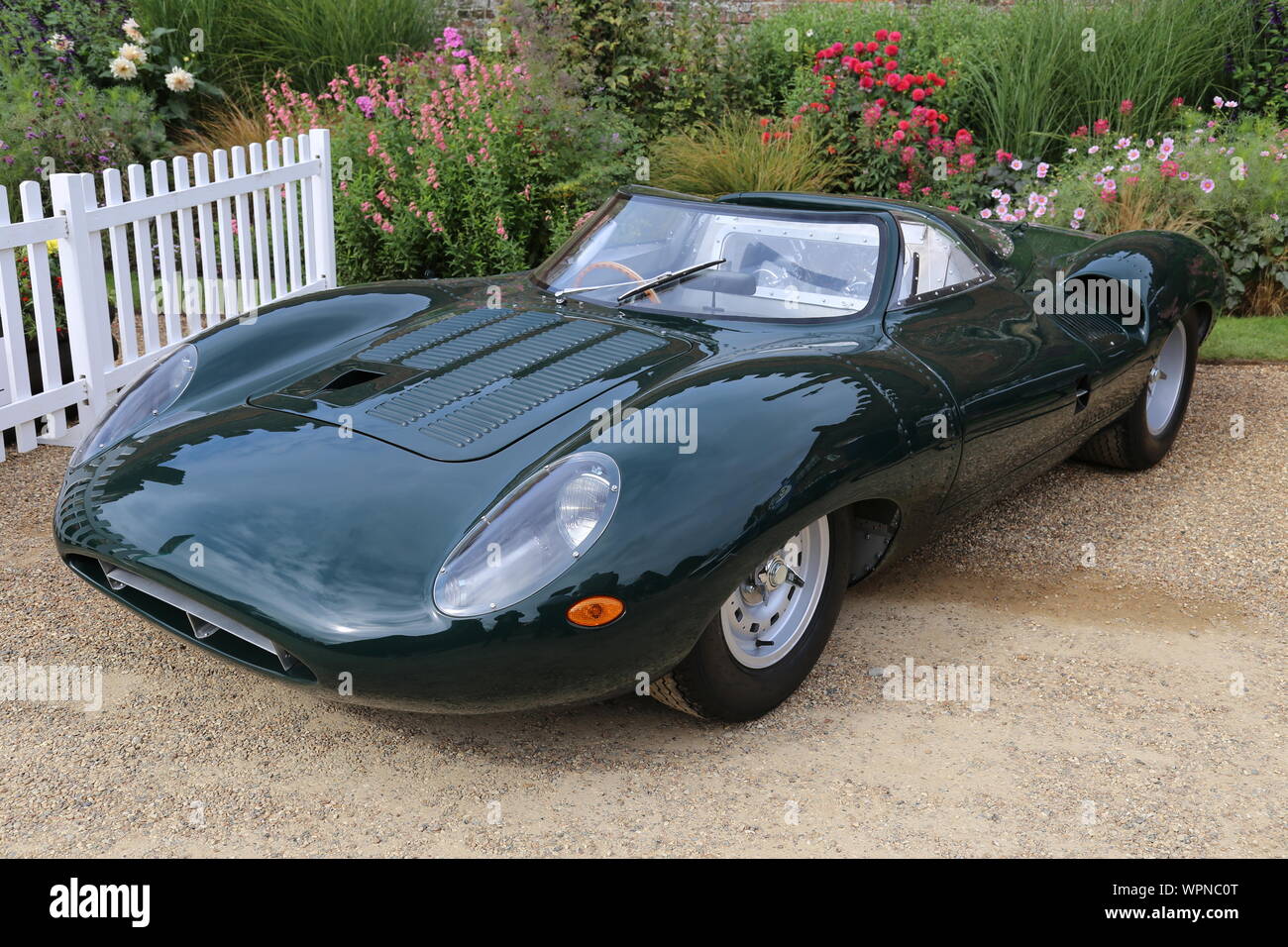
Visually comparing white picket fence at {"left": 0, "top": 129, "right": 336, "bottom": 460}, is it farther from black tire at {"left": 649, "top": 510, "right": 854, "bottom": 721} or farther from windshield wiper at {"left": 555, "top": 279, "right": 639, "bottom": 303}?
black tire at {"left": 649, "top": 510, "right": 854, "bottom": 721}

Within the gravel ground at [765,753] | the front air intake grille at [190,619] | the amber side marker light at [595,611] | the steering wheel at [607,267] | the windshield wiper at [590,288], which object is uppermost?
the steering wheel at [607,267]

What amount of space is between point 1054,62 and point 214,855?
27.4ft

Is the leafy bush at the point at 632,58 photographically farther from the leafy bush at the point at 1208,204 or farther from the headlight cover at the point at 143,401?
the headlight cover at the point at 143,401

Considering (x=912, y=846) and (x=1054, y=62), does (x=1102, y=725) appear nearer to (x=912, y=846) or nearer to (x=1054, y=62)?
(x=912, y=846)

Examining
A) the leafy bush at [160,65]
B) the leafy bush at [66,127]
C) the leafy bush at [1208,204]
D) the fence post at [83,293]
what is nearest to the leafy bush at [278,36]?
the leafy bush at [160,65]

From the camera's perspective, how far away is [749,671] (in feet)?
10.1

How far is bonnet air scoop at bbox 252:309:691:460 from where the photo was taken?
3.07m

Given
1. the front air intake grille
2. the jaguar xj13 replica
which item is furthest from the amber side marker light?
the front air intake grille

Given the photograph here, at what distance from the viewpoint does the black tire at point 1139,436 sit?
16.0ft

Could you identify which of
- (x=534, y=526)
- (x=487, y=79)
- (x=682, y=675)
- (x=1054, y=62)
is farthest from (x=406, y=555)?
(x=1054, y=62)

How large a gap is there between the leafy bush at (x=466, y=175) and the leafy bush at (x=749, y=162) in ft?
1.40

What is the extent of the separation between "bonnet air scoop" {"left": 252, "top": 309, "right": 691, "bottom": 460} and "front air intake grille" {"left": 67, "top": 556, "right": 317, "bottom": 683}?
1.95 ft

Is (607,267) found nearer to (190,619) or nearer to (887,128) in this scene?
(190,619)

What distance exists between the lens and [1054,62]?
8852 millimetres
